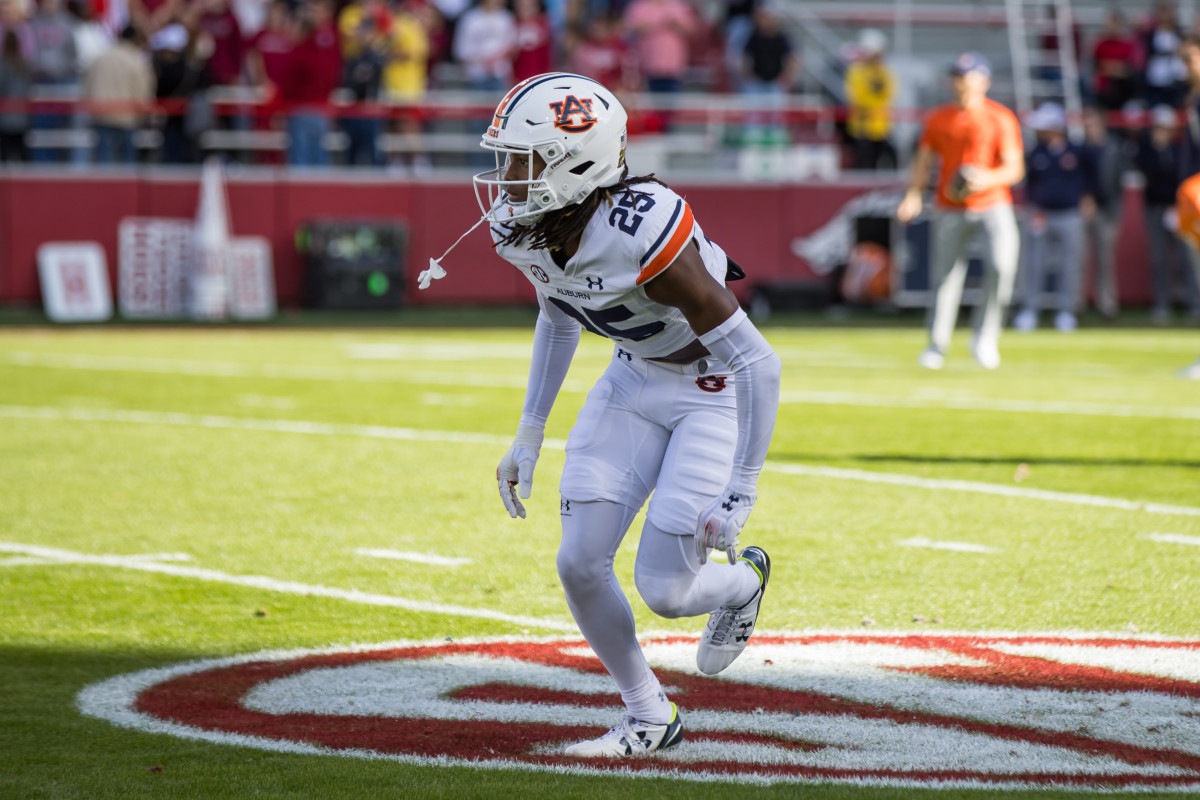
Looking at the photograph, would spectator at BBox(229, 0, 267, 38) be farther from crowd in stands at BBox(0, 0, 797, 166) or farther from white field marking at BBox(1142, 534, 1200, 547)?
white field marking at BBox(1142, 534, 1200, 547)

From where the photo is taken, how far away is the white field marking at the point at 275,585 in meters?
5.57

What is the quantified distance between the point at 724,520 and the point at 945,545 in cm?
307

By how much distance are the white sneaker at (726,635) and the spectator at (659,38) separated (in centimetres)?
1792

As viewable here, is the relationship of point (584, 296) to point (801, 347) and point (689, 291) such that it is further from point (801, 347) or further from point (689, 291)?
point (801, 347)

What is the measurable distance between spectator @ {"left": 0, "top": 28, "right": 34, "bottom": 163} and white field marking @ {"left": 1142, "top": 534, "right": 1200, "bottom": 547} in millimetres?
15998

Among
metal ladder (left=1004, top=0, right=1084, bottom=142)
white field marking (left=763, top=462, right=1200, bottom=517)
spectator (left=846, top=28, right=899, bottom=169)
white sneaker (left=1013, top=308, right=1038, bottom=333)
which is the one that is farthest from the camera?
metal ladder (left=1004, top=0, right=1084, bottom=142)

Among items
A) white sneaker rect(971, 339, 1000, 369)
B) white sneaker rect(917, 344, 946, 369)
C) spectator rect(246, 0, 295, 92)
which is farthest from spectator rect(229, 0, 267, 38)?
white sneaker rect(971, 339, 1000, 369)

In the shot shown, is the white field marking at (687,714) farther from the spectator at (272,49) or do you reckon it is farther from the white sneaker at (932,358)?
the spectator at (272,49)

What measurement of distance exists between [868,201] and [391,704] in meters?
17.2

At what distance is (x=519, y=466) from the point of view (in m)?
4.50

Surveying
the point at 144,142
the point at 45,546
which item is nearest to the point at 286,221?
the point at 144,142

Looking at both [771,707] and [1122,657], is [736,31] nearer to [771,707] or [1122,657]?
[1122,657]

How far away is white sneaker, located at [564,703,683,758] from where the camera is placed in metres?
4.02

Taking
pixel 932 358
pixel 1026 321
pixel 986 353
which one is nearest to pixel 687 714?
pixel 932 358
